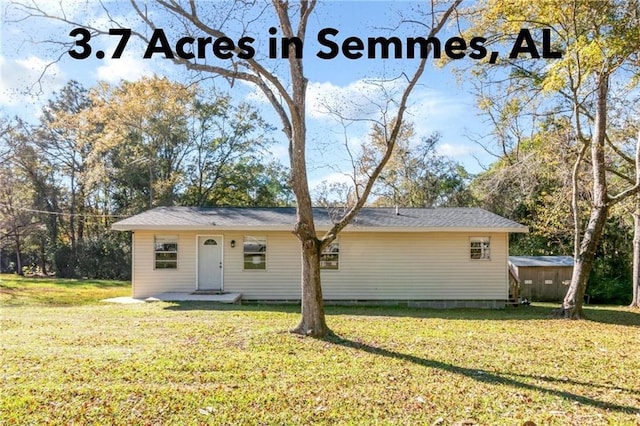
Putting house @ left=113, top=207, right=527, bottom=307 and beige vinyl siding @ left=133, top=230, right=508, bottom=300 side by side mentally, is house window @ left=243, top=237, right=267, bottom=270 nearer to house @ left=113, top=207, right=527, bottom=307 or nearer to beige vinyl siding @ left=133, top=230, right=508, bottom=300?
house @ left=113, top=207, right=527, bottom=307

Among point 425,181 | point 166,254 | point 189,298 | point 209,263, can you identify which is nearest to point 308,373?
point 189,298

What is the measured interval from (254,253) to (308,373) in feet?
27.4

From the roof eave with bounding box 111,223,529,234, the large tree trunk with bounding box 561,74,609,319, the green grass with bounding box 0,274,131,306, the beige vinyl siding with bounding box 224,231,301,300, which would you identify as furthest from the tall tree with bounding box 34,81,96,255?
the large tree trunk with bounding box 561,74,609,319

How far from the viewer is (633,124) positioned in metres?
12.6

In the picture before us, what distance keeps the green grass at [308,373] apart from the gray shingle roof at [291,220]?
416cm

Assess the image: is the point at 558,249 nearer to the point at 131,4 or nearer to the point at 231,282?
the point at 231,282

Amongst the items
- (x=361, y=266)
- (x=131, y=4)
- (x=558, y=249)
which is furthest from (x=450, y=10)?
(x=558, y=249)

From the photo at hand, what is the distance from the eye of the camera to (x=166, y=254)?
43.1ft

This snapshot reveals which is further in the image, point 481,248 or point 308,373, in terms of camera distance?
point 481,248

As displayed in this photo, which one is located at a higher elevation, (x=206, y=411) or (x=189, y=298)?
(x=206, y=411)

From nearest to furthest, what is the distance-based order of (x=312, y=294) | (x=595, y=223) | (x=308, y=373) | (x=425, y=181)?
(x=308, y=373)
(x=312, y=294)
(x=595, y=223)
(x=425, y=181)

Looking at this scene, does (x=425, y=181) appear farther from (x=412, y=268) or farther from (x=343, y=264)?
(x=343, y=264)

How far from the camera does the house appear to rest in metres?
13.1

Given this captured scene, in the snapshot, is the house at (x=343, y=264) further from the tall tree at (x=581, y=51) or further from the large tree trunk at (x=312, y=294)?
the large tree trunk at (x=312, y=294)
